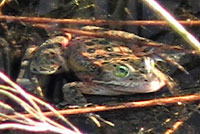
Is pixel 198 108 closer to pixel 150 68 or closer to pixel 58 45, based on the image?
pixel 150 68

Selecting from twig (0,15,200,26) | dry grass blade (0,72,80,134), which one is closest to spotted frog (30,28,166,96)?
twig (0,15,200,26)

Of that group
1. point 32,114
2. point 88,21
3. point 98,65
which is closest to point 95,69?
point 98,65

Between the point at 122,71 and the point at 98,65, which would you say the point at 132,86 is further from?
the point at 98,65

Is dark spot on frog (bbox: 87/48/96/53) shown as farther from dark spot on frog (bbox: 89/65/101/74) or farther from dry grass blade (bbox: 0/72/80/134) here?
dry grass blade (bbox: 0/72/80/134)

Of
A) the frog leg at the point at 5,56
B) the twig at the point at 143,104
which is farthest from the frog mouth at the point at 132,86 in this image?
the frog leg at the point at 5,56

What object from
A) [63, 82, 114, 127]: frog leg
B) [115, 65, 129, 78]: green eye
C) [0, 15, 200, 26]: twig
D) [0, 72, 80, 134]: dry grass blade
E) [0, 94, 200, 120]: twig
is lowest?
[0, 72, 80, 134]: dry grass blade

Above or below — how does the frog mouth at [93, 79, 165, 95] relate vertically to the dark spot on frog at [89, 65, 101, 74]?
below

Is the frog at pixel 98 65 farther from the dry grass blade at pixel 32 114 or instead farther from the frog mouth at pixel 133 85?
the dry grass blade at pixel 32 114

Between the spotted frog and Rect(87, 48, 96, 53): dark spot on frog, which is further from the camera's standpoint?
Rect(87, 48, 96, 53): dark spot on frog

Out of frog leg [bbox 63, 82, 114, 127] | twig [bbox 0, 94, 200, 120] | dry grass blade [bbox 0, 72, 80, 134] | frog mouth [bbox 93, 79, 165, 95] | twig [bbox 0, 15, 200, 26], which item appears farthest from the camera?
twig [bbox 0, 15, 200, 26]

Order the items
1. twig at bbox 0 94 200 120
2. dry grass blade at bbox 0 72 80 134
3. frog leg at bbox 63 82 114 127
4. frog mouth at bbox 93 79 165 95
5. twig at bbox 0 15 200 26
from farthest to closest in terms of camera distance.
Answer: twig at bbox 0 15 200 26, frog leg at bbox 63 82 114 127, frog mouth at bbox 93 79 165 95, twig at bbox 0 94 200 120, dry grass blade at bbox 0 72 80 134
